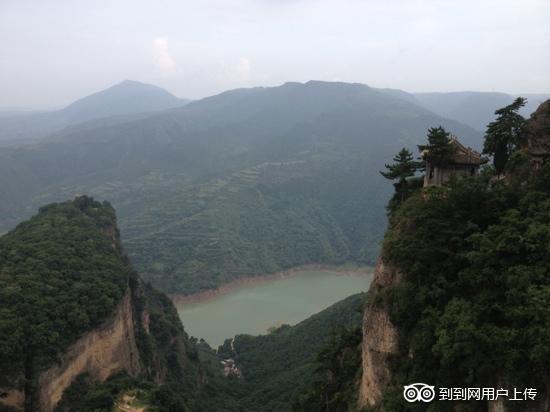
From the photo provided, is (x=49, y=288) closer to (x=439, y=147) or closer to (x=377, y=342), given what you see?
(x=377, y=342)

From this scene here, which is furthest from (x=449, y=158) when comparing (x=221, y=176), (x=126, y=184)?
(x=126, y=184)

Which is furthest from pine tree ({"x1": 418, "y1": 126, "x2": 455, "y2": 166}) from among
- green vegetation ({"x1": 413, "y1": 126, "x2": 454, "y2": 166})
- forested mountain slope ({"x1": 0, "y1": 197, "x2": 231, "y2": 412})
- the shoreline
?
Result: the shoreline

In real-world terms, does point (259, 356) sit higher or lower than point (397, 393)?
lower

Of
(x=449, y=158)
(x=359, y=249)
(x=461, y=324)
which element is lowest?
(x=359, y=249)

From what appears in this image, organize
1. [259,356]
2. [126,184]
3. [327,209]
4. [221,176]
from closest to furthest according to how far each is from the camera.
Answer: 1. [259,356]
2. [327,209]
3. [221,176]
4. [126,184]

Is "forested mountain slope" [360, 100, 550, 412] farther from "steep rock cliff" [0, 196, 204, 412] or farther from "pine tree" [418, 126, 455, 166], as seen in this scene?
"steep rock cliff" [0, 196, 204, 412]

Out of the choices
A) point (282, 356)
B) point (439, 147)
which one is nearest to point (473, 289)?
point (439, 147)

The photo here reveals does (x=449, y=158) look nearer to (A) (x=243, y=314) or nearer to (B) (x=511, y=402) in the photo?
(B) (x=511, y=402)

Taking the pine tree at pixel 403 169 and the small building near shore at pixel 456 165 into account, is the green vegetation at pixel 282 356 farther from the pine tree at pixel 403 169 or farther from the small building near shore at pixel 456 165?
the small building near shore at pixel 456 165

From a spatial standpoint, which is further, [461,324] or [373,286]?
[373,286]
